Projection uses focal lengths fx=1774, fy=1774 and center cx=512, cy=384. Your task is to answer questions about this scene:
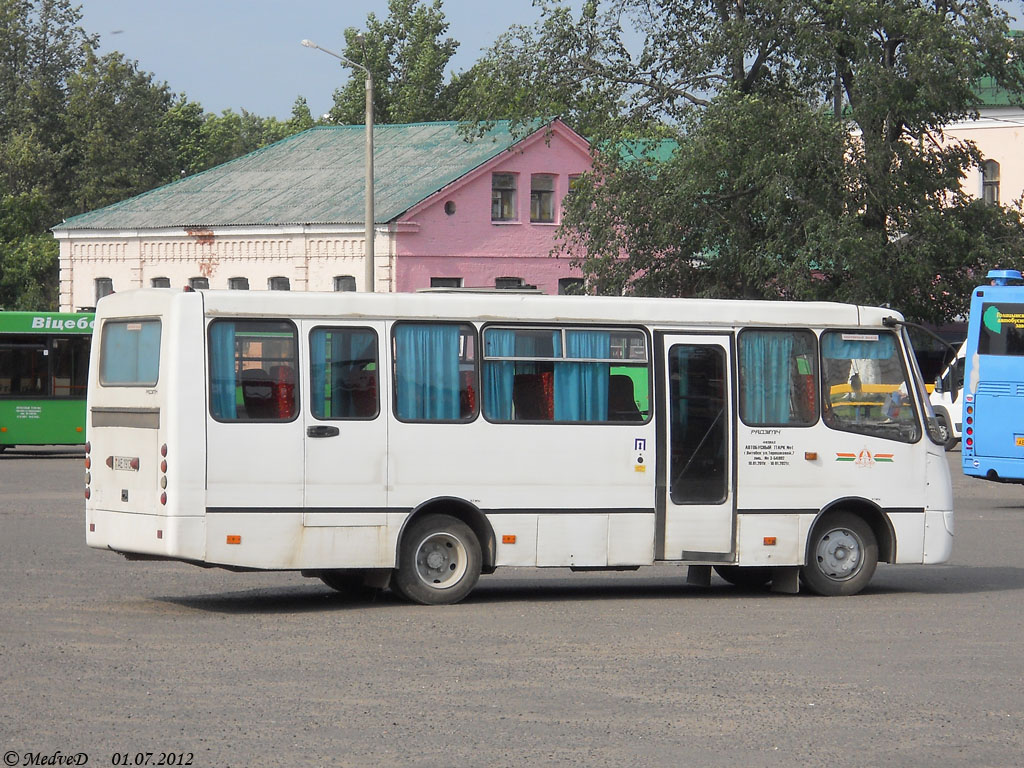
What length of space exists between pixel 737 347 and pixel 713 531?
60.0 inches

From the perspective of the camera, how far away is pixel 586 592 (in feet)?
48.8

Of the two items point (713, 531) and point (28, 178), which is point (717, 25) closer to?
point (713, 531)

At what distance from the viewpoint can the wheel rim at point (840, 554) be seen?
571 inches

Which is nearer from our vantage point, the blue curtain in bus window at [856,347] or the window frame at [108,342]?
the window frame at [108,342]

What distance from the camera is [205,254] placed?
54.4 meters

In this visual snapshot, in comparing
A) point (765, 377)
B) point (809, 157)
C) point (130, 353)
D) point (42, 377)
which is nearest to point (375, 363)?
point (130, 353)

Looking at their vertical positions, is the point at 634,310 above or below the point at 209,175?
below

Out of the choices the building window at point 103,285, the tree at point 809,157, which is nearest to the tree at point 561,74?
the tree at point 809,157

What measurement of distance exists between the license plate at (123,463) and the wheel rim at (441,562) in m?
2.25

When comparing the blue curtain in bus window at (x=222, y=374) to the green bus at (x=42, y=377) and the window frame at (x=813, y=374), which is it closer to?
the window frame at (x=813, y=374)

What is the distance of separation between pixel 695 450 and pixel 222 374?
3.82 m

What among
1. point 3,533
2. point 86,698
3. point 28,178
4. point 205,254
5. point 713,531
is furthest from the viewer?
point 28,178

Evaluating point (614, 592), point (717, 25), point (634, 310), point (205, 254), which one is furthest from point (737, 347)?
point (205, 254)

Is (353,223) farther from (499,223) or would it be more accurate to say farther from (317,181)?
(317,181)
